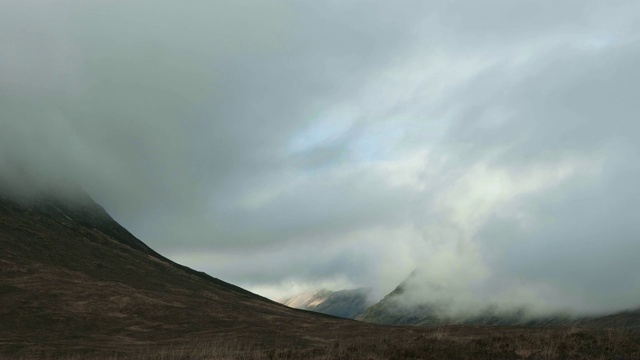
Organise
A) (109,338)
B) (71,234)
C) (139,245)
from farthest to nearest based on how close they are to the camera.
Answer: (139,245)
(71,234)
(109,338)

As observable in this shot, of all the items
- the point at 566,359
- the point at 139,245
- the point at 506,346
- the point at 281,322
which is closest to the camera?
the point at 566,359

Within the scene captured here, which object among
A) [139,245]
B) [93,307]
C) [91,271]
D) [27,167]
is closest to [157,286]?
[91,271]

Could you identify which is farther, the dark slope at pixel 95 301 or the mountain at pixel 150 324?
the dark slope at pixel 95 301

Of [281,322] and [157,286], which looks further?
[157,286]

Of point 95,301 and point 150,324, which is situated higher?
point 95,301

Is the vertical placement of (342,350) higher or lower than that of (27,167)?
lower

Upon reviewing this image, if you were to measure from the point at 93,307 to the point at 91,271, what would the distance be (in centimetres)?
3310

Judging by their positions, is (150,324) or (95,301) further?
(95,301)

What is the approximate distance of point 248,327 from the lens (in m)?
76.0

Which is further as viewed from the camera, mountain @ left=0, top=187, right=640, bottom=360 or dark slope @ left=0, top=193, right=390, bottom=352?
dark slope @ left=0, top=193, right=390, bottom=352

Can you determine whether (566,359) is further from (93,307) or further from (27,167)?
(27,167)

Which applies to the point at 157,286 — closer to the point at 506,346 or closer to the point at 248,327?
the point at 248,327

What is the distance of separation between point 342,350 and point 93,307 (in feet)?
223

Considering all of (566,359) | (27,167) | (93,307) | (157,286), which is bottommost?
(566,359)
